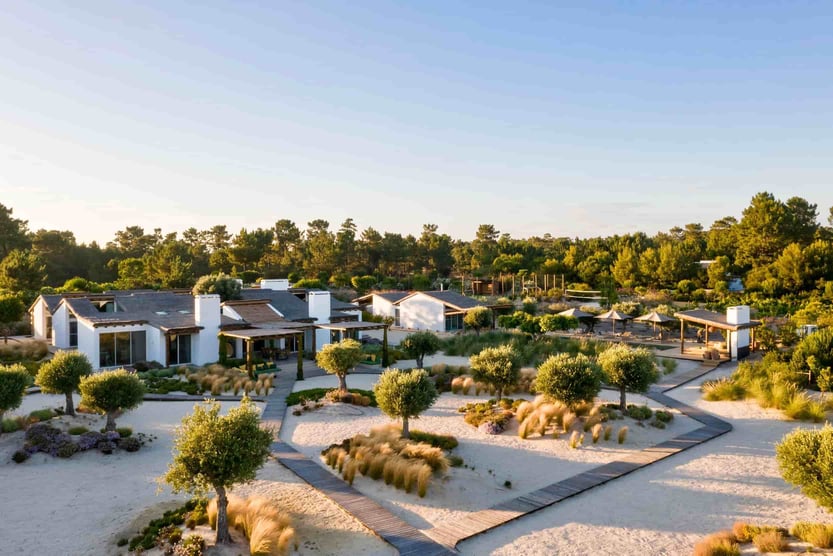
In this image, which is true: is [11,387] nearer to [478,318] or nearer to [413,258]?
[478,318]

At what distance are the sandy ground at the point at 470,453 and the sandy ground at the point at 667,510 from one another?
133cm

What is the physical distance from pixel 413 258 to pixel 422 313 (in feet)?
132

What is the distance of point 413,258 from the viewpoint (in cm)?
8319

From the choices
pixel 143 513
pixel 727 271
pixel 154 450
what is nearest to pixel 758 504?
pixel 143 513

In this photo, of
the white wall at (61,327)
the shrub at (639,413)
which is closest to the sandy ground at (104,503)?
the shrub at (639,413)

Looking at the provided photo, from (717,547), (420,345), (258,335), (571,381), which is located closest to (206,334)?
(258,335)

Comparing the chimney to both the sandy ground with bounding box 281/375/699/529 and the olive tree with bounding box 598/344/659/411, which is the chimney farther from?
the olive tree with bounding box 598/344/659/411

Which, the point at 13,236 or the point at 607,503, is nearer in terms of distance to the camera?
the point at 607,503

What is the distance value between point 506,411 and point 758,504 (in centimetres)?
785

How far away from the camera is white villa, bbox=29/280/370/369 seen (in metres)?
25.9

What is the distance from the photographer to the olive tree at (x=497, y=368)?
18.8 m

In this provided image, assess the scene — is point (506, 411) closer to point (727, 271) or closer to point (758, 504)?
point (758, 504)

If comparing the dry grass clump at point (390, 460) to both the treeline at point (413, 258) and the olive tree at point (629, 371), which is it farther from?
the treeline at point (413, 258)

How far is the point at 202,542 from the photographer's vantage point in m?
9.05
